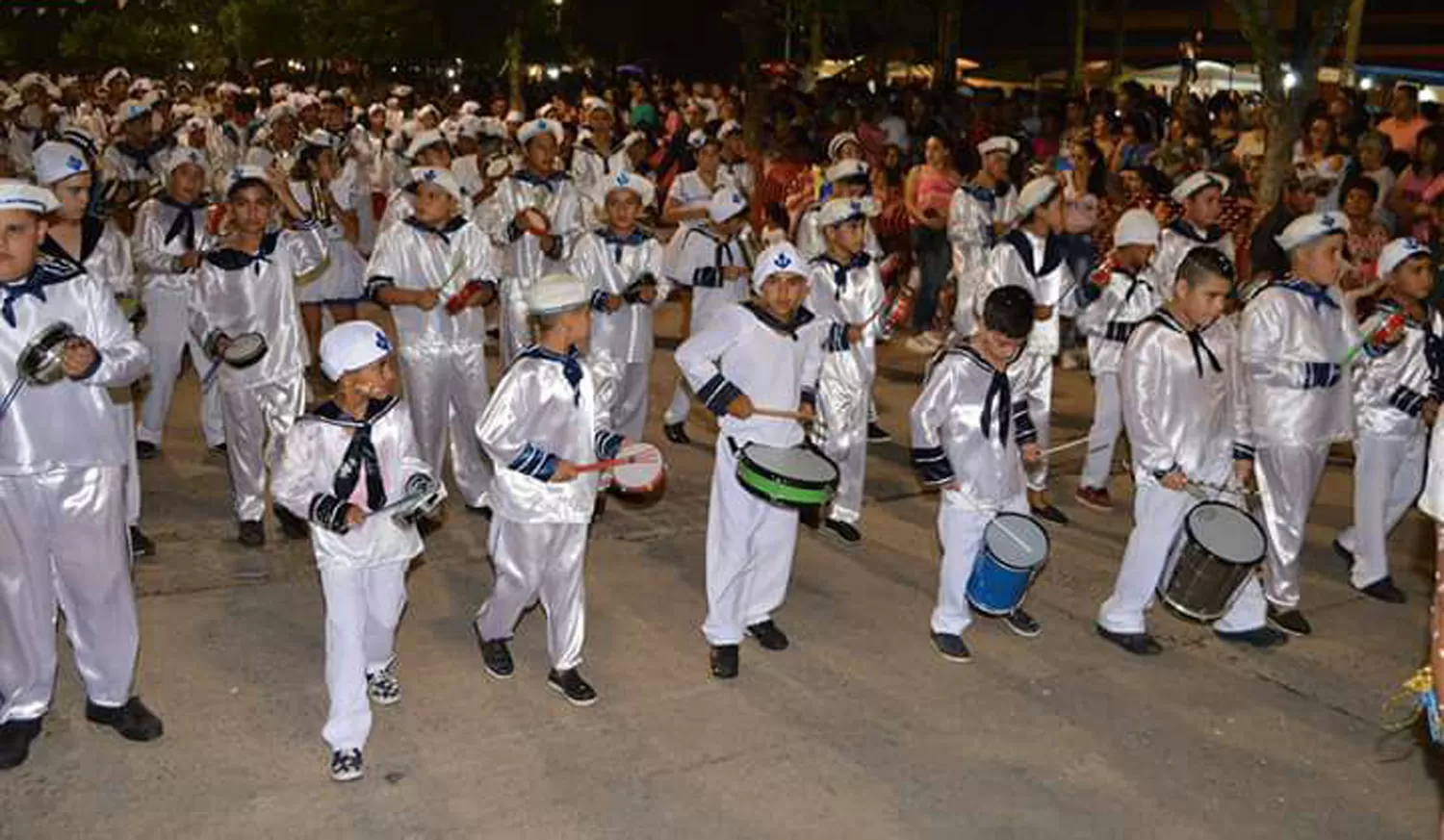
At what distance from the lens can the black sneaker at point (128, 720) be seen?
5.73 meters

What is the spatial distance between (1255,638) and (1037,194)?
10.1 ft

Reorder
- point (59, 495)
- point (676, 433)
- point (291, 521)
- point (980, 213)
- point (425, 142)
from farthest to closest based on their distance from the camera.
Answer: point (980, 213)
point (676, 433)
point (425, 142)
point (291, 521)
point (59, 495)

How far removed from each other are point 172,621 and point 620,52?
33420 millimetres

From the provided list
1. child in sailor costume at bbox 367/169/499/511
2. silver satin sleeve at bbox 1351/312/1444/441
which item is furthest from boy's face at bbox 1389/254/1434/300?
child in sailor costume at bbox 367/169/499/511

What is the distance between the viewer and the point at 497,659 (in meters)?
6.47

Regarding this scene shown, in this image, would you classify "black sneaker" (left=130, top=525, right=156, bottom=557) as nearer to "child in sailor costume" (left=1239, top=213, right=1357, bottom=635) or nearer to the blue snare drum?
the blue snare drum

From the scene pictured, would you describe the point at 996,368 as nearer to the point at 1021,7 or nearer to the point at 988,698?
the point at 988,698

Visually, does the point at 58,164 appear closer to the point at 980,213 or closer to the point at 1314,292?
the point at 1314,292

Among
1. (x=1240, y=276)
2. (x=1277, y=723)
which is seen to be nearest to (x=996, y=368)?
(x=1277, y=723)

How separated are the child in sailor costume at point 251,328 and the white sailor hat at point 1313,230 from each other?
5.09 m

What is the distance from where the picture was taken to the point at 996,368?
6.64 metres

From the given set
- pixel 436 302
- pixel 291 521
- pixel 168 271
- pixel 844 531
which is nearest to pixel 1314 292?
pixel 844 531

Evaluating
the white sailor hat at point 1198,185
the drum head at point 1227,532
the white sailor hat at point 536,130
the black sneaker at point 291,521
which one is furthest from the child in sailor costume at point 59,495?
the white sailor hat at point 1198,185

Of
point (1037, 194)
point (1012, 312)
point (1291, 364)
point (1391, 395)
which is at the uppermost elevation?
point (1037, 194)
